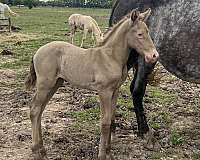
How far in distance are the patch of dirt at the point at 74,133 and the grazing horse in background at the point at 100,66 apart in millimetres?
473

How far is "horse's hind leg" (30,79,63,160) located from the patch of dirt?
0.78ft

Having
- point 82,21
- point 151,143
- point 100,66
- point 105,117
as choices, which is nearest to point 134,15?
point 100,66

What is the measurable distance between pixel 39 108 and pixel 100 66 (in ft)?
2.92

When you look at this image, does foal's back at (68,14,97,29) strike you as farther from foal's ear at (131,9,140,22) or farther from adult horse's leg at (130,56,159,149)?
foal's ear at (131,9,140,22)

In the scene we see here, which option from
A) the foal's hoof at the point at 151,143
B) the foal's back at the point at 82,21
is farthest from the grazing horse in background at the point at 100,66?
the foal's back at the point at 82,21

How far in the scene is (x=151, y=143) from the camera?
552cm

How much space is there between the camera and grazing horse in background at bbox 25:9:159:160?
169 inches

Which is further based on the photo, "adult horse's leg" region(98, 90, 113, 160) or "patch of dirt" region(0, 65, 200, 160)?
"patch of dirt" region(0, 65, 200, 160)

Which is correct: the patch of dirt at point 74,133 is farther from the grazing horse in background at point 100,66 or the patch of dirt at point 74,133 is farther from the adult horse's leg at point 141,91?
the grazing horse in background at point 100,66

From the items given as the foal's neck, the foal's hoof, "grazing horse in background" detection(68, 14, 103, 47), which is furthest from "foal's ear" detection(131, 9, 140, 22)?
"grazing horse in background" detection(68, 14, 103, 47)

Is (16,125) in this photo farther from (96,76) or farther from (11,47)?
(11,47)

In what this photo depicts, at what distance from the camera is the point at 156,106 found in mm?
7457

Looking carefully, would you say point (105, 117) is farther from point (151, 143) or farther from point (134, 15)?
point (151, 143)

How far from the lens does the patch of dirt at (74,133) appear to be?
5.15 metres
